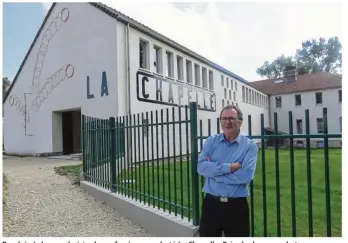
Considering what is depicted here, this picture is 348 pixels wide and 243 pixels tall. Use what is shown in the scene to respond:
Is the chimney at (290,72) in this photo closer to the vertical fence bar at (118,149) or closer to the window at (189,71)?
the window at (189,71)

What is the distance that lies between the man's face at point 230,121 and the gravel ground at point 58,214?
144 centimetres

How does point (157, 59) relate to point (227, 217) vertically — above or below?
above

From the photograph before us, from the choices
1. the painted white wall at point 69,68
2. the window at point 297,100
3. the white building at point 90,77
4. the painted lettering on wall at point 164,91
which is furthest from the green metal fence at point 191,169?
the window at point 297,100

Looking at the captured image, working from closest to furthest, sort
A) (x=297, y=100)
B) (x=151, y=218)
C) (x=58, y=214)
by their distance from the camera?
(x=151, y=218)
(x=58, y=214)
(x=297, y=100)

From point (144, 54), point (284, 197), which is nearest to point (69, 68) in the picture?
point (144, 54)

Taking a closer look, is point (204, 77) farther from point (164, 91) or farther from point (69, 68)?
point (69, 68)

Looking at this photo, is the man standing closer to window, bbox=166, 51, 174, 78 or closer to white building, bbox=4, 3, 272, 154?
white building, bbox=4, 3, 272, 154

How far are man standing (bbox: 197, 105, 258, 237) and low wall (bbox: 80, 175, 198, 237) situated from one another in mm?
602

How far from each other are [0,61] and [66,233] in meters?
1.53

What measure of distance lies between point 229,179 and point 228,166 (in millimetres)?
72

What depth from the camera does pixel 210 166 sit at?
173 centimetres

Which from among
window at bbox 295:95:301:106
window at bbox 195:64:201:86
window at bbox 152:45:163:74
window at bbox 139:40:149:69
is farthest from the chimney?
window at bbox 139:40:149:69

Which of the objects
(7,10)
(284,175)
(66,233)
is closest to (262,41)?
(7,10)

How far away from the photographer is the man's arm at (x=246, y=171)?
1678mm
